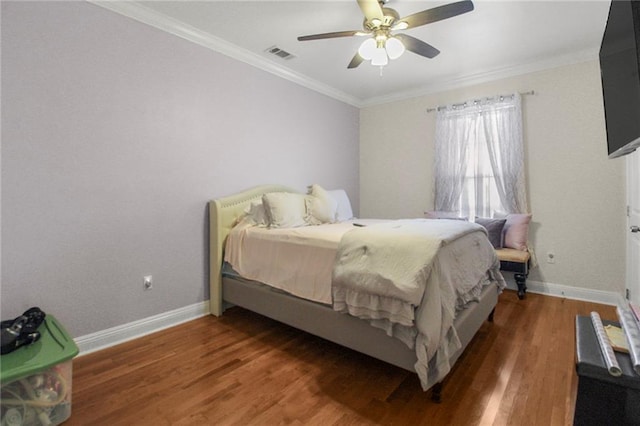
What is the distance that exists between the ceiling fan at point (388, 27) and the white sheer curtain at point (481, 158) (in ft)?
5.60

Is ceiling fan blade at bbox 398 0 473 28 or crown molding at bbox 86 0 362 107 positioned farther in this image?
crown molding at bbox 86 0 362 107

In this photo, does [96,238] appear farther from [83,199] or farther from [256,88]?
[256,88]

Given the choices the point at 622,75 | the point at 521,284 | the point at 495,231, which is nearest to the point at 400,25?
the point at 622,75

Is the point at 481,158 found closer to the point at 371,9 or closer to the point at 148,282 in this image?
the point at 371,9

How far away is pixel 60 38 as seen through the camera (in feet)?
6.68

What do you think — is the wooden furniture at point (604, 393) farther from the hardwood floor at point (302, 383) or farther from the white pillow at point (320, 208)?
the white pillow at point (320, 208)

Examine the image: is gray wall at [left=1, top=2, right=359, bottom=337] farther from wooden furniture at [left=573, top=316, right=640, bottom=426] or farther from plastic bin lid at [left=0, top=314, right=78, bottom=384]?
wooden furniture at [left=573, top=316, right=640, bottom=426]

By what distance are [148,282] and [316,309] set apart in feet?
4.67

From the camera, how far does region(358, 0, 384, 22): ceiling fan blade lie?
191cm

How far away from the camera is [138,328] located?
242 centimetres

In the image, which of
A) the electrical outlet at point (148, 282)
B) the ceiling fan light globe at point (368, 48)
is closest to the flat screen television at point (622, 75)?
the ceiling fan light globe at point (368, 48)

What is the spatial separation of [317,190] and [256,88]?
4.19 feet

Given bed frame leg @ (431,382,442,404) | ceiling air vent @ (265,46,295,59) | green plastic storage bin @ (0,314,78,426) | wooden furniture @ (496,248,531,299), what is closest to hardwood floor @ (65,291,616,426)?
bed frame leg @ (431,382,442,404)

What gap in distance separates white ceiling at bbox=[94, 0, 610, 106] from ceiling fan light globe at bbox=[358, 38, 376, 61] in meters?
0.37
